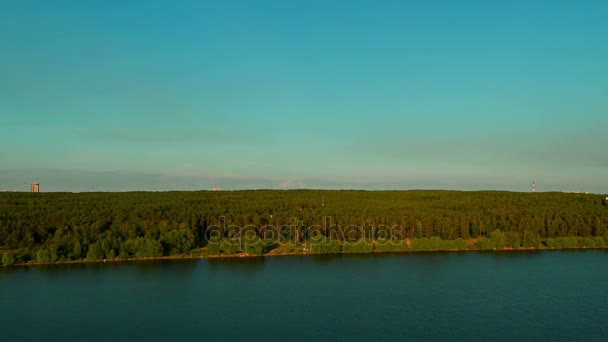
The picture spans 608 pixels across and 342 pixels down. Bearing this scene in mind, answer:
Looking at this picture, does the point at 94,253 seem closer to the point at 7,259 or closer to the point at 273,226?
the point at 7,259

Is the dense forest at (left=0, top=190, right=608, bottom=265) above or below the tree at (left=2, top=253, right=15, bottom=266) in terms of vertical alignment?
above

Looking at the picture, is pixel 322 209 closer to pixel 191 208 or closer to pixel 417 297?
pixel 191 208

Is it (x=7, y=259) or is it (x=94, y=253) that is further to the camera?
(x=94, y=253)

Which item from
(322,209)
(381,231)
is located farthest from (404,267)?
(322,209)

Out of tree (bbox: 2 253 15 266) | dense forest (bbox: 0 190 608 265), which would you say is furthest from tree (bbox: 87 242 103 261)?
tree (bbox: 2 253 15 266)

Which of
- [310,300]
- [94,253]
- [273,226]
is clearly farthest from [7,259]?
[310,300]

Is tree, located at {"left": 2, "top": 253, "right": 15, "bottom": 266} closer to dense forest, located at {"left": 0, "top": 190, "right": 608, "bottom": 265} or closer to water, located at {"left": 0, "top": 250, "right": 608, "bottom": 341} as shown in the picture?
dense forest, located at {"left": 0, "top": 190, "right": 608, "bottom": 265}
